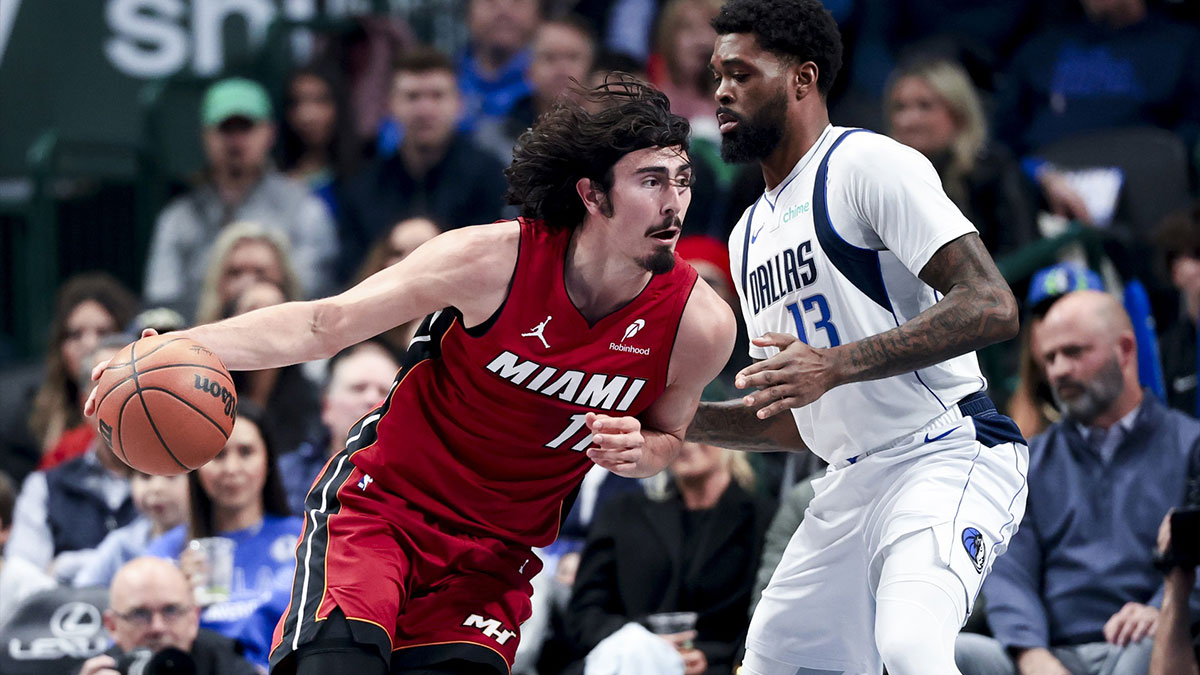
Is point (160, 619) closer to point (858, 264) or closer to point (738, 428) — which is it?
point (738, 428)

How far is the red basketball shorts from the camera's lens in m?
4.16

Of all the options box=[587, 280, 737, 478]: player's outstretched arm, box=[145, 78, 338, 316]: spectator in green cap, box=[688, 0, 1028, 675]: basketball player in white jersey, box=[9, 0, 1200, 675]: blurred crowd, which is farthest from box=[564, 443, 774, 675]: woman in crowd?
box=[145, 78, 338, 316]: spectator in green cap

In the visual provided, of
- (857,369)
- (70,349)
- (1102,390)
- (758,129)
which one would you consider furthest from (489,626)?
(70,349)

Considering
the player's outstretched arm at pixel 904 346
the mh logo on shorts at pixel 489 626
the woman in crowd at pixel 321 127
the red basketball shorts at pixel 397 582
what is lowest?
the mh logo on shorts at pixel 489 626

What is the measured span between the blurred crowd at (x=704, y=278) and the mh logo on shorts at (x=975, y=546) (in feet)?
5.28

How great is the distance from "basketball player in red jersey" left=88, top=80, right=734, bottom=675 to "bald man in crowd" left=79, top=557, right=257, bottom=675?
174 centimetres

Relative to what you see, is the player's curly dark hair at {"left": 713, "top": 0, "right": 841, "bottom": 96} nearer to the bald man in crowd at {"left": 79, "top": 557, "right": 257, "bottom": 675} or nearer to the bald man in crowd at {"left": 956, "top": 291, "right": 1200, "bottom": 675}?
the bald man in crowd at {"left": 956, "top": 291, "right": 1200, "bottom": 675}

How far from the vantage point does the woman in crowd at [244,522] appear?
21.4 feet

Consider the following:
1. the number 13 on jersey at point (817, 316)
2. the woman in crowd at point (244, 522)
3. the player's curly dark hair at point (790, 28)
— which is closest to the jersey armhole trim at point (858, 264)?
the number 13 on jersey at point (817, 316)

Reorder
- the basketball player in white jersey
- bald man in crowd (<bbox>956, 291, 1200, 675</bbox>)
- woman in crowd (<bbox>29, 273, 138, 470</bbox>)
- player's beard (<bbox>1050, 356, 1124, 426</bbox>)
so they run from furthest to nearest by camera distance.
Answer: woman in crowd (<bbox>29, 273, 138, 470</bbox>), player's beard (<bbox>1050, 356, 1124, 426</bbox>), bald man in crowd (<bbox>956, 291, 1200, 675</bbox>), the basketball player in white jersey

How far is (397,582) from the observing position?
14.0 ft

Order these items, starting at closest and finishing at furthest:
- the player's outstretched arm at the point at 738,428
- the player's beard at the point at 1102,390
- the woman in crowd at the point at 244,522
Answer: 1. the player's outstretched arm at the point at 738,428
2. the player's beard at the point at 1102,390
3. the woman in crowd at the point at 244,522

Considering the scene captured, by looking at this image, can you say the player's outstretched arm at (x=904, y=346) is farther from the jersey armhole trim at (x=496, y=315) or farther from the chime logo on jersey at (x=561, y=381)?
the jersey armhole trim at (x=496, y=315)

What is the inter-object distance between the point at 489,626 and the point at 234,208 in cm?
591
